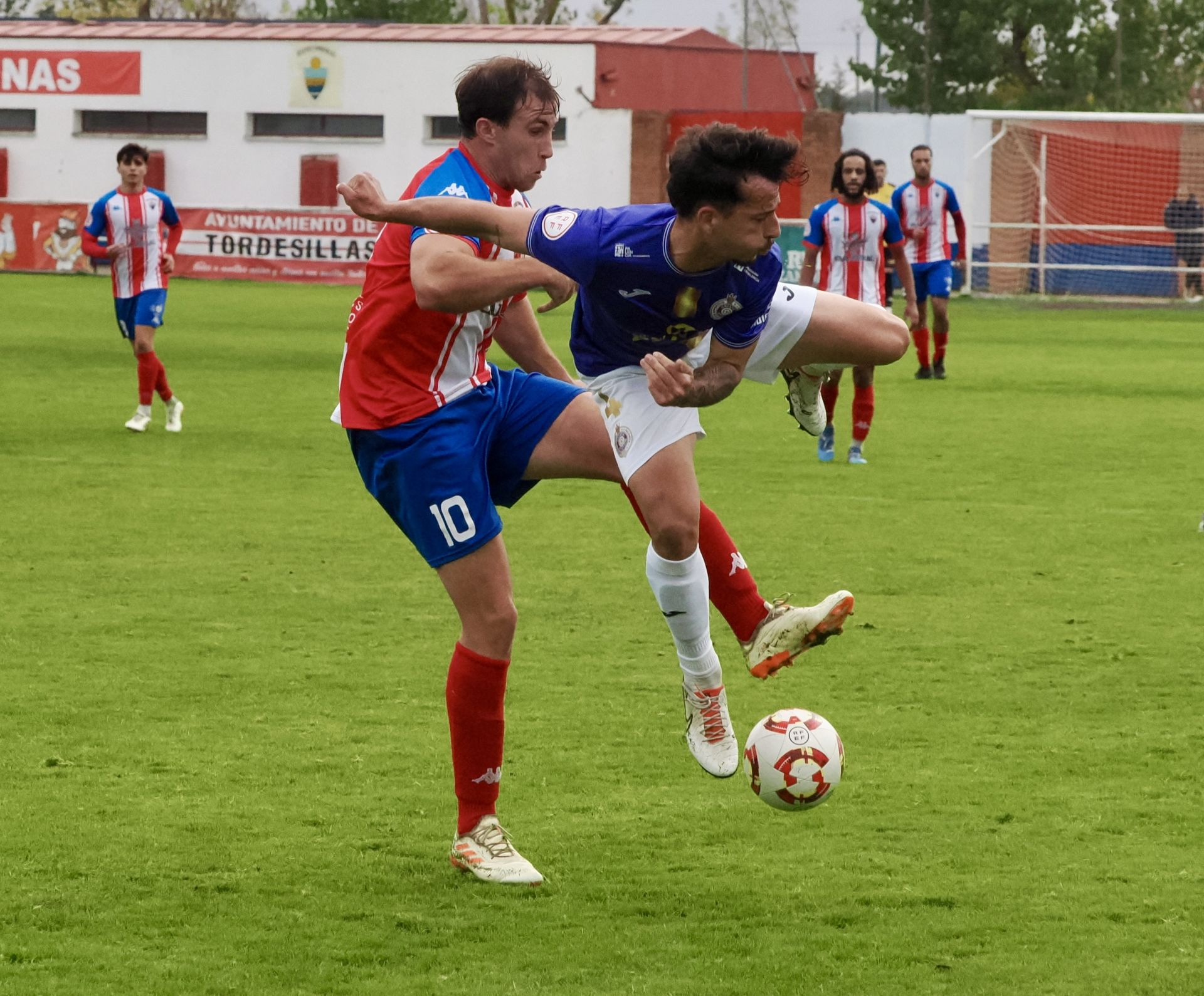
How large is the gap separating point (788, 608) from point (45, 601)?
426 cm

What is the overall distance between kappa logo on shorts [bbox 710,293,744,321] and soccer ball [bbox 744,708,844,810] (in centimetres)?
111

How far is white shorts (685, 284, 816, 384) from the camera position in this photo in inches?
205

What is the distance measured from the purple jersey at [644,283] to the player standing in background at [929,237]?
572 inches

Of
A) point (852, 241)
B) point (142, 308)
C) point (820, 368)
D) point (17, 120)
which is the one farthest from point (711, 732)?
point (17, 120)

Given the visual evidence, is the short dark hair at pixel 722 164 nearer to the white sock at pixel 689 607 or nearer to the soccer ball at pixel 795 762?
the white sock at pixel 689 607

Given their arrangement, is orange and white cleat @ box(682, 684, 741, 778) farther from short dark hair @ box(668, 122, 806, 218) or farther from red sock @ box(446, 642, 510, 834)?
short dark hair @ box(668, 122, 806, 218)

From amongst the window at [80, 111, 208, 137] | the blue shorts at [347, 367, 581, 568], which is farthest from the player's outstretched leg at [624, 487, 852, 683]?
the window at [80, 111, 208, 137]

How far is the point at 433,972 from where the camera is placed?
4188mm

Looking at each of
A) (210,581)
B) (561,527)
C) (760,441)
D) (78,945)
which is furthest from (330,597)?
(760,441)

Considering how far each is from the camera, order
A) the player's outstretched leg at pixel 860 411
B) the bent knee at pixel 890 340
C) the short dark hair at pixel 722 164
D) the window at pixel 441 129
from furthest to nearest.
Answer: the window at pixel 441 129 < the player's outstretched leg at pixel 860 411 < the bent knee at pixel 890 340 < the short dark hair at pixel 722 164

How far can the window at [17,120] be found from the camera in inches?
1928

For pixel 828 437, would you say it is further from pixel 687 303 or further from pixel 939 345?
pixel 687 303

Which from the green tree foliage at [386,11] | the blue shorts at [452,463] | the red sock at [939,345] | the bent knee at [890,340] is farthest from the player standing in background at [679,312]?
the green tree foliage at [386,11]

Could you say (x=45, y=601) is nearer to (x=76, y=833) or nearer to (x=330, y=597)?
(x=330, y=597)
